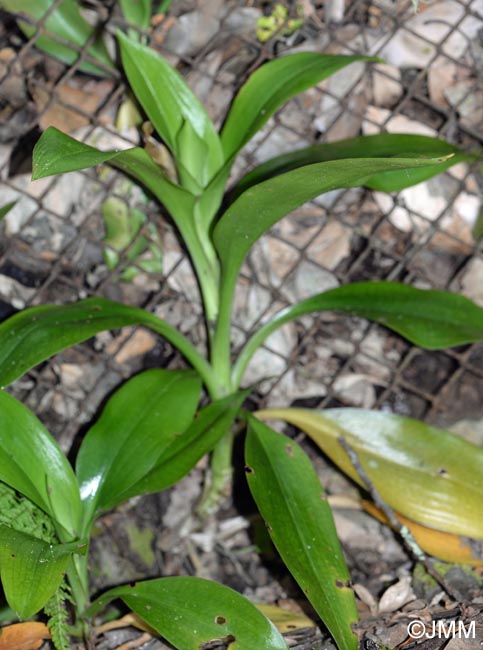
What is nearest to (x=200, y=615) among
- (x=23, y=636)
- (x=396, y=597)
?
(x=23, y=636)

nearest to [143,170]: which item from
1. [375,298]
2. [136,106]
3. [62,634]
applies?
[136,106]

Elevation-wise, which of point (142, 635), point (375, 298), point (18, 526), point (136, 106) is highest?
point (136, 106)

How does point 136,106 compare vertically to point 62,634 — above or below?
above

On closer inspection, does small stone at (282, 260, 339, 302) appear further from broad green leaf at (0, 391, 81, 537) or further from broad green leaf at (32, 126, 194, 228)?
broad green leaf at (0, 391, 81, 537)

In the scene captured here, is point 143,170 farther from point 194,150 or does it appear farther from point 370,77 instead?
point 370,77

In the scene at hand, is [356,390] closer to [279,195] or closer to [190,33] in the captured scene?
[279,195]

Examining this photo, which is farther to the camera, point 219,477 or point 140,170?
point 219,477

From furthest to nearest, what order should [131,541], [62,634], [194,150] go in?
[131,541]
[194,150]
[62,634]

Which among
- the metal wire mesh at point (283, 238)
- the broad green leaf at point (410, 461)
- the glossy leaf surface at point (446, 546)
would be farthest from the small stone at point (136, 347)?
the glossy leaf surface at point (446, 546)
